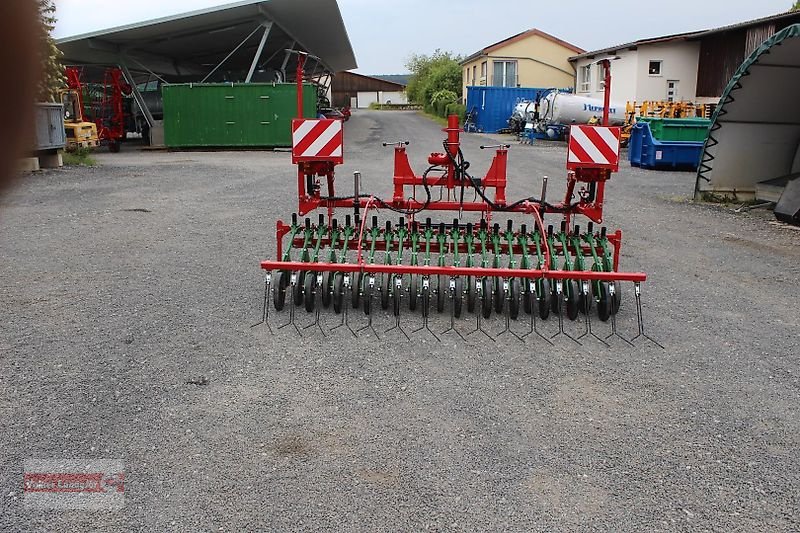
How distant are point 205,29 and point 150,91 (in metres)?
6.41

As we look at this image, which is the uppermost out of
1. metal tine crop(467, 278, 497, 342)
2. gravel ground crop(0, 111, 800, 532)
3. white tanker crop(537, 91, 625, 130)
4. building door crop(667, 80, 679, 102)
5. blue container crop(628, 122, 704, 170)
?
building door crop(667, 80, 679, 102)

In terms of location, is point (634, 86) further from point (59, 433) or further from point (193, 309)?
point (59, 433)

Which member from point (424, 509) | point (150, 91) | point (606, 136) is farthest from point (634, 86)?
point (424, 509)

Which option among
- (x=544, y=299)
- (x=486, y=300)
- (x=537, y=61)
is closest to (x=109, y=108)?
(x=486, y=300)

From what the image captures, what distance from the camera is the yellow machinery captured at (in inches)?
836

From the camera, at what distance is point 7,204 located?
783 millimetres

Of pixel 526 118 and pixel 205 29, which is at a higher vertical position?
pixel 205 29

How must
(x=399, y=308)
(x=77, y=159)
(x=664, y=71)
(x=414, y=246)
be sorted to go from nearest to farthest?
1. (x=399, y=308)
2. (x=414, y=246)
3. (x=77, y=159)
4. (x=664, y=71)

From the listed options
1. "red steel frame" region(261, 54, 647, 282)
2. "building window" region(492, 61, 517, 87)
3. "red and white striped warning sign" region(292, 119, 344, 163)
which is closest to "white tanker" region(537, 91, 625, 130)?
"building window" region(492, 61, 517, 87)

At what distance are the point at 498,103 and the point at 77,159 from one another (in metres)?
21.7

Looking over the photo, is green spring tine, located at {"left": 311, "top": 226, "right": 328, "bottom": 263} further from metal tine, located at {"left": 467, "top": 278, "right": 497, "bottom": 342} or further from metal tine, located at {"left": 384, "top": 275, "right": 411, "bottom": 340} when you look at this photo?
metal tine, located at {"left": 467, "top": 278, "right": 497, "bottom": 342}

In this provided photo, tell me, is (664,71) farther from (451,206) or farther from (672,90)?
(451,206)

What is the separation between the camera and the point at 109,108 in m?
26.5

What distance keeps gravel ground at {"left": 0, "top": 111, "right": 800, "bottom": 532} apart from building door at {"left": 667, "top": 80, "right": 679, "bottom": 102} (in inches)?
918
